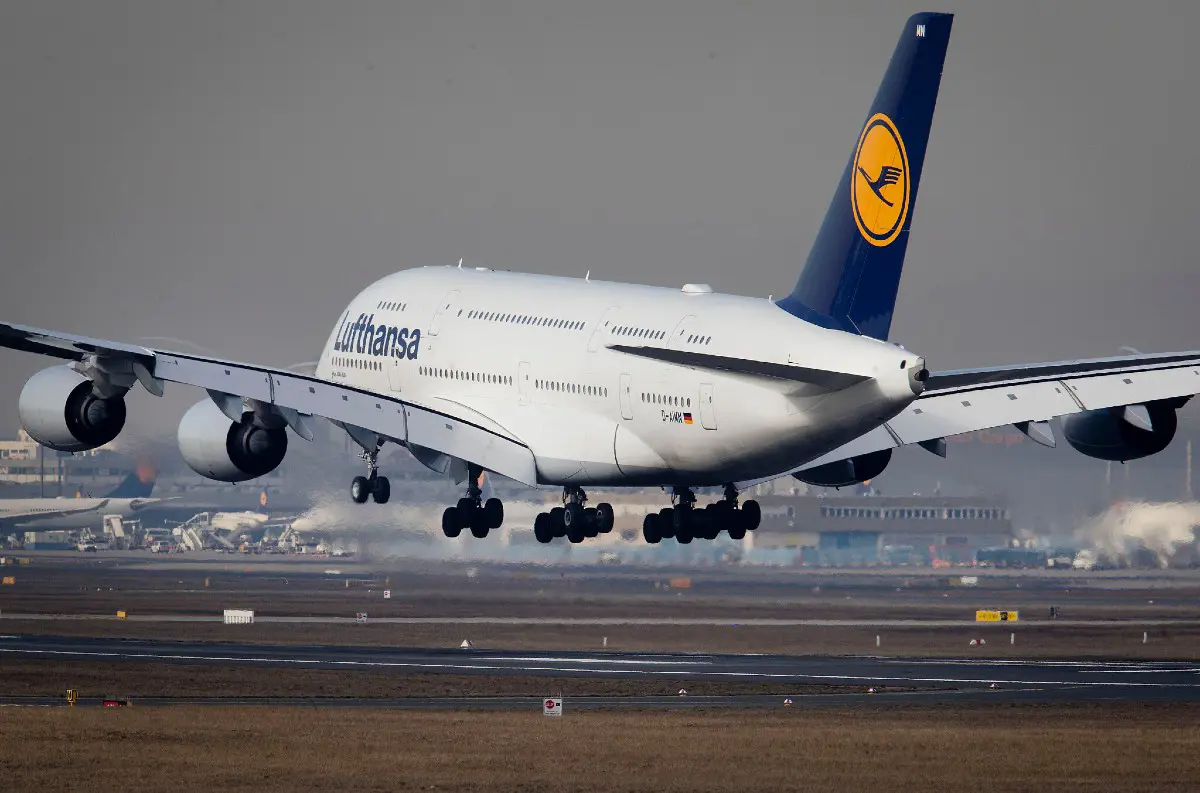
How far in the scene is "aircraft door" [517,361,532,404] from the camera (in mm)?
58094

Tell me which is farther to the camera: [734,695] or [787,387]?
[734,695]

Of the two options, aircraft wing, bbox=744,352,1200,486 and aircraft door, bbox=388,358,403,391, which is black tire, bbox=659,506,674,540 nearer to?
aircraft wing, bbox=744,352,1200,486

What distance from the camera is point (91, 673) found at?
74.6m

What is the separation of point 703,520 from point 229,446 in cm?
1257

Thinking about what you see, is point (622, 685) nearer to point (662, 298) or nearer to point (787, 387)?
point (662, 298)

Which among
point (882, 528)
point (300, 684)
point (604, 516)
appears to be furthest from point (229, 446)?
point (882, 528)

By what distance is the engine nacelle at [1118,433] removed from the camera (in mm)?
52969

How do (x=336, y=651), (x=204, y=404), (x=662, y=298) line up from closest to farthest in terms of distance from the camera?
(x=662, y=298)
(x=204, y=404)
(x=336, y=651)

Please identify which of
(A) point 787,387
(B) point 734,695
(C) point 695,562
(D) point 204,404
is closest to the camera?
(A) point 787,387

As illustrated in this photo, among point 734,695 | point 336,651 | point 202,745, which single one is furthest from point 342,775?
point 336,651

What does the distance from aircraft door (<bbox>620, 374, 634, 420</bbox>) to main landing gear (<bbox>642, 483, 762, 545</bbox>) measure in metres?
4.16

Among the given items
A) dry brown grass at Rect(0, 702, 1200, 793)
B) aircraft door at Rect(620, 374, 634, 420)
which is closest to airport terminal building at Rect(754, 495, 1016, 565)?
dry brown grass at Rect(0, 702, 1200, 793)

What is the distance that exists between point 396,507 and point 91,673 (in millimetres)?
25971

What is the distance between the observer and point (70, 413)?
5675cm
